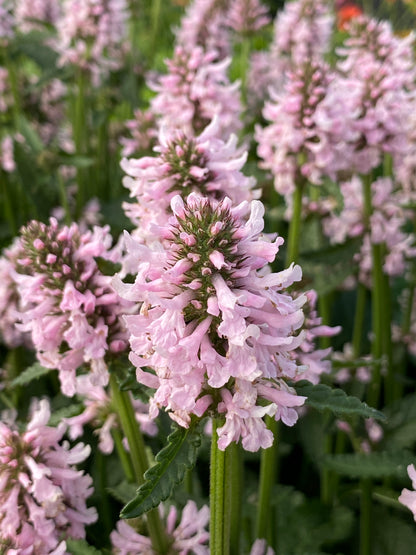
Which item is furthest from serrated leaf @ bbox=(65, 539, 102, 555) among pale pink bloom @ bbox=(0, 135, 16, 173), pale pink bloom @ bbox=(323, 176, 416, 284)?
pale pink bloom @ bbox=(0, 135, 16, 173)

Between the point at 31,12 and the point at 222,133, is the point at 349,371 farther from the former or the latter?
the point at 31,12

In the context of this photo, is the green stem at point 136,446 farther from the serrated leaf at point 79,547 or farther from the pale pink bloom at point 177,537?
the serrated leaf at point 79,547

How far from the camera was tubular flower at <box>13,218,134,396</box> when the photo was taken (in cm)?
164

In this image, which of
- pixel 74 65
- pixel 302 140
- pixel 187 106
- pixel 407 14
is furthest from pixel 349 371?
pixel 407 14

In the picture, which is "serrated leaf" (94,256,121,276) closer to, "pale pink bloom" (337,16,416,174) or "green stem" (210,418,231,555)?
"green stem" (210,418,231,555)

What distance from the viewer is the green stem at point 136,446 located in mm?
1766

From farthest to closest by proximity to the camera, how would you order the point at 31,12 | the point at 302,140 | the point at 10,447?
the point at 31,12, the point at 302,140, the point at 10,447

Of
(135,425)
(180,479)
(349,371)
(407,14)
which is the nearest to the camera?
(180,479)

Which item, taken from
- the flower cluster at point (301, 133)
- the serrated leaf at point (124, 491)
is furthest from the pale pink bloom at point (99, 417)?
the flower cluster at point (301, 133)

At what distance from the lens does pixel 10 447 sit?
1.60 meters

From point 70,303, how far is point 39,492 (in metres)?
0.43

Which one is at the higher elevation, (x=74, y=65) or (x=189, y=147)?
(x=74, y=65)

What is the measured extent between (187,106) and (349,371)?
1.30 m

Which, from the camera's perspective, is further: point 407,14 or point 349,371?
point 407,14
